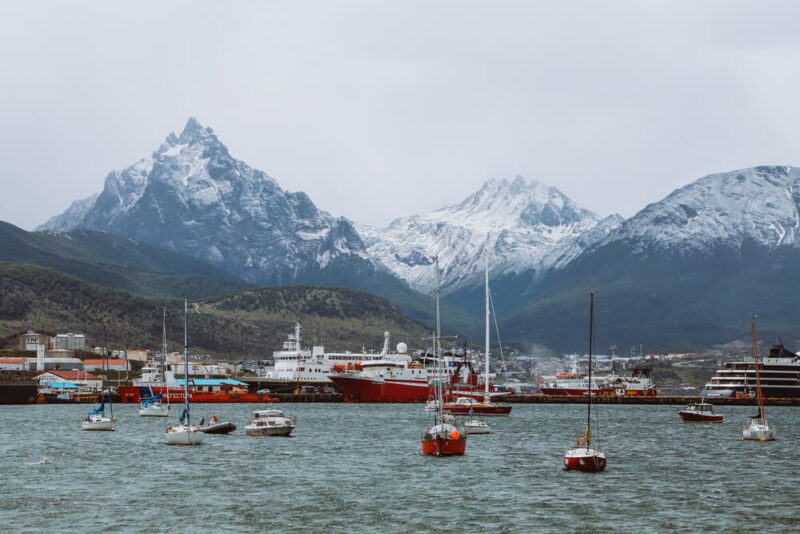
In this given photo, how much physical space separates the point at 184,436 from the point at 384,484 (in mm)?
36831

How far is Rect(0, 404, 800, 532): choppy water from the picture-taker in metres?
63.1

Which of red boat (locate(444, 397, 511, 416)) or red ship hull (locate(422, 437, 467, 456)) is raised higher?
red ship hull (locate(422, 437, 467, 456))

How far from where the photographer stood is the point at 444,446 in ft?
322

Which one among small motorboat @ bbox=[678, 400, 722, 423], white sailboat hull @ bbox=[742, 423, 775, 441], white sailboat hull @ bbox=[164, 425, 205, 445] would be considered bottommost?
small motorboat @ bbox=[678, 400, 722, 423]

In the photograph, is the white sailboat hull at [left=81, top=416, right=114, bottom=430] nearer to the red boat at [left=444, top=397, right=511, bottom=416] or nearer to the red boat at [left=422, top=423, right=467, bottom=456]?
the red boat at [left=444, top=397, right=511, bottom=416]

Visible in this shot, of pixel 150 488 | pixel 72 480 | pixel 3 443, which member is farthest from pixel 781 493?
pixel 3 443

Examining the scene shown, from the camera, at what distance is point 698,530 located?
60.0m

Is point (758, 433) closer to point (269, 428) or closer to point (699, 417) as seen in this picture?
point (699, 417)

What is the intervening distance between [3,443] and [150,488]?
43.7 meters

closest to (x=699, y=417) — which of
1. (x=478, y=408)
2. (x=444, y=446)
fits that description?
(x=478, y=408)

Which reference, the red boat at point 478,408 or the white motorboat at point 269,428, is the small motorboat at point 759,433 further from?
the white motorboat at point 269,428

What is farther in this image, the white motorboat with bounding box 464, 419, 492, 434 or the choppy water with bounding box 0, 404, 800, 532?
the white motorboat with bounding box 464, 419, 492, 434

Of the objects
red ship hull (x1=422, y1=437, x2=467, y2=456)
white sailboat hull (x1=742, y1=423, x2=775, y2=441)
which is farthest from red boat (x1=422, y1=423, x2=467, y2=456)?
white sailboat hull (x1=742, y1=423, x2=775, y2=441)

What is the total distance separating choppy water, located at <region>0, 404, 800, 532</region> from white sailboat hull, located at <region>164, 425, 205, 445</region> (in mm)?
1094
